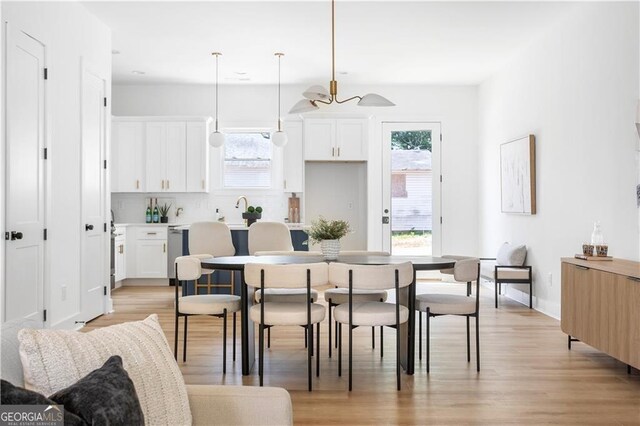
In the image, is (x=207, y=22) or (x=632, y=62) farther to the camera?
(x=207, y=22)

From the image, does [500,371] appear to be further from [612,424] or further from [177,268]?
[177,268]

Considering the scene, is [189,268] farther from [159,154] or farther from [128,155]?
[128,155]

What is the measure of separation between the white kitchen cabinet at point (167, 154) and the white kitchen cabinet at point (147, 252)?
0.77 meters

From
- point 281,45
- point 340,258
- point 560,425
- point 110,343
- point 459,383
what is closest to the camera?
point 110,343

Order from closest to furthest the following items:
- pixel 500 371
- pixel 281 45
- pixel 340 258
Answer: pixel 500 371 → pixel 340 258 → pixel 281 45

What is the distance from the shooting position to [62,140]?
4.97 meters

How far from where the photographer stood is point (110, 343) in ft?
4.89

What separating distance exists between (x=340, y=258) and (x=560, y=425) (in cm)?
191

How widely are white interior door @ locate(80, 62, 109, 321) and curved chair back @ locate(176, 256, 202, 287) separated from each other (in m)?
1.95

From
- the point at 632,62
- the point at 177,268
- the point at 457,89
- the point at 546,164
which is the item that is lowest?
the point at 177,268

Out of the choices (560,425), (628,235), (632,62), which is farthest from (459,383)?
(632,62)

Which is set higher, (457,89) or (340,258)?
(457,89)

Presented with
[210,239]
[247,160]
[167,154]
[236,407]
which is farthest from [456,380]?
[167,154]

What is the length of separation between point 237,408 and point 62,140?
4.10m
